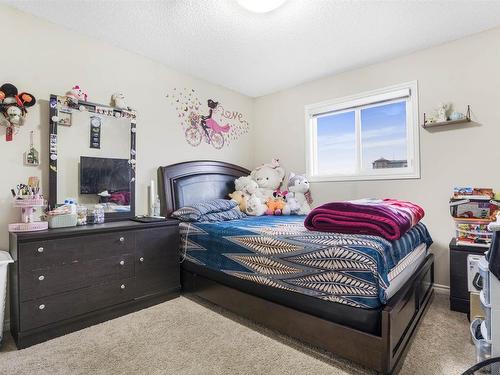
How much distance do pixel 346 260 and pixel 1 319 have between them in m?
2.23

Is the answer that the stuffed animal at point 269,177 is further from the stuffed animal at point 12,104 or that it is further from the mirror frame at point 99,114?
the stuffed animal at point 12,104

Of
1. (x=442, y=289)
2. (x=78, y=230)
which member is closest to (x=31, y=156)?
(x=78, y=230)

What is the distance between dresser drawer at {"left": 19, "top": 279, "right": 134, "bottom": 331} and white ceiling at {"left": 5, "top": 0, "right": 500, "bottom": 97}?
7.03 ft

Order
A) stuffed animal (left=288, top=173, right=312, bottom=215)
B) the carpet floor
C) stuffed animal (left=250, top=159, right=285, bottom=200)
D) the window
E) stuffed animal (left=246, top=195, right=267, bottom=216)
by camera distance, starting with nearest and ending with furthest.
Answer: the carpet floor, the window, stuffed animal (left=246, top=195, right=267, bottom=216), stuffed animal (left=288, top=173, right=312, bottom=215), stuffed animal (left=250, top=159, right=285, bottom=200)

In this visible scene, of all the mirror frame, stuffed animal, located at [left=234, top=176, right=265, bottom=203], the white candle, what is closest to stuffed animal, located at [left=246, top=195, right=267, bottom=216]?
stuffed animal, located at [left=234, top=176, right=265, bottom=203]

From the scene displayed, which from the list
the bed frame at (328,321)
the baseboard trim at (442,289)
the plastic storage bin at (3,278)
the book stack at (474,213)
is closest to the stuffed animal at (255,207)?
the bed frame at (328,321)

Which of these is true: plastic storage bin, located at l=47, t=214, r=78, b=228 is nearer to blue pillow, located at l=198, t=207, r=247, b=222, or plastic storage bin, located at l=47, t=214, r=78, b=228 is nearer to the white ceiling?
blue pillow, located at l=198, t=207, r=247, b=222

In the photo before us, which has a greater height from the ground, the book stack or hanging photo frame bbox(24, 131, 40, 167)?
hanging photo frame bbox(24, 131, 40, 167)

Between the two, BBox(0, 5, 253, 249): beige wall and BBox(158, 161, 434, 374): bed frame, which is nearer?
BBox(158, 161, 434, 374): bed frame

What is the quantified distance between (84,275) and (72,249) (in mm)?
216

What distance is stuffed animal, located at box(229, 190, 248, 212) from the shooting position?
10.4 feet

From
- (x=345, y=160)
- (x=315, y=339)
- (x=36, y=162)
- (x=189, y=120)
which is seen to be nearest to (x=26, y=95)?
(x=36, y=162)

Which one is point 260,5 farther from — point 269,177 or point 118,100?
point 269,177

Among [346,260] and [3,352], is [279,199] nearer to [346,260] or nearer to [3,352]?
[346,260]
